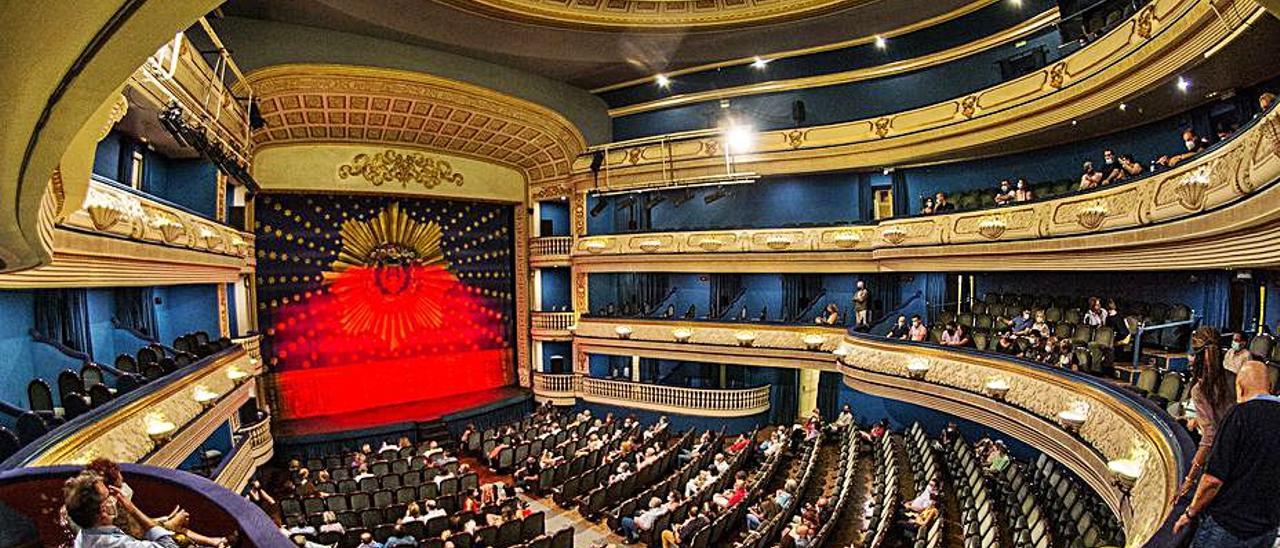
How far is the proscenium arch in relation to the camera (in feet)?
3.47

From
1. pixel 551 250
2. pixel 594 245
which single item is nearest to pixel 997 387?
pixel 594 245

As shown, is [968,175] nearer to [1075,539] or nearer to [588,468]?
[1075,539]

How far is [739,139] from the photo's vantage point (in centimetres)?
1627

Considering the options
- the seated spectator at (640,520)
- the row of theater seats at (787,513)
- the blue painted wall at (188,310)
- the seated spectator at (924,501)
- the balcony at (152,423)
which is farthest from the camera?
the blue painted wall at (188,310)

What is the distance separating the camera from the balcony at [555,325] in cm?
1911

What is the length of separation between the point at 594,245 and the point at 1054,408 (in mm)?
12648

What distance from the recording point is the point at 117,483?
2.62 m

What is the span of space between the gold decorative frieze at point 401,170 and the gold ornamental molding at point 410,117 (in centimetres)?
37

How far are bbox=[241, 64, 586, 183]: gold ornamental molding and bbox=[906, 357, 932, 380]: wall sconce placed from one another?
1134 cm

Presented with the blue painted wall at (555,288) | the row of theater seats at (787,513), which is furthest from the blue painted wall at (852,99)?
the row of theater seats at (787,513)

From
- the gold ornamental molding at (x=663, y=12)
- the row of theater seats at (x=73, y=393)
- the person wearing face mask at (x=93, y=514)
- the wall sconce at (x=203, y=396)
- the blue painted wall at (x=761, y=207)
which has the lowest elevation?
the wall sconce at (x=203, y=396)

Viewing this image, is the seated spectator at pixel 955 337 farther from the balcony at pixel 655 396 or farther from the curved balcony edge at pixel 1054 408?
the balcony at pixel 655 396

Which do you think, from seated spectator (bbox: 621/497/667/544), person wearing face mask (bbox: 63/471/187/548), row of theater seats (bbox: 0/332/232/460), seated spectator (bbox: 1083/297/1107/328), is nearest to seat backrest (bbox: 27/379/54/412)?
row of theater seats (bbox: 0/332/232/460)

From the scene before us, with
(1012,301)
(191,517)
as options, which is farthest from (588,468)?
(191,517)
